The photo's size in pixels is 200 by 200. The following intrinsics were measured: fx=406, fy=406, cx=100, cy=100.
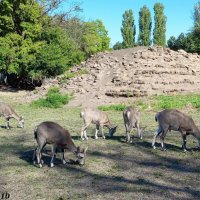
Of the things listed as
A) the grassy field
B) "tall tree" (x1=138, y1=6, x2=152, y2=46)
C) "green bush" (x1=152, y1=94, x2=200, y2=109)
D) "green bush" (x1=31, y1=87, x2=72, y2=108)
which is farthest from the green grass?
"tall tree" (x1=138, y1=6, x2=152, y2=46)

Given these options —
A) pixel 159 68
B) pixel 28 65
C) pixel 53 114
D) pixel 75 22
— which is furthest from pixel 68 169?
pixel 75 22

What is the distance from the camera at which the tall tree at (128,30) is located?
7906 cm

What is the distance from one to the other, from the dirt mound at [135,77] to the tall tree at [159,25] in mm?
32959

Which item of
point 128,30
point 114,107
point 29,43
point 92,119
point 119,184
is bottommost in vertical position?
point 119,184

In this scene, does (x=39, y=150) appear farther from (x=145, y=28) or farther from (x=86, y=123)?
(x=145, y=28)

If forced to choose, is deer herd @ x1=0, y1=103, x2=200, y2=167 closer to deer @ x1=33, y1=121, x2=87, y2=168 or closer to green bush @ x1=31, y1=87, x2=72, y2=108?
deer @ x1=33, y1=121, x2=87, y2=168

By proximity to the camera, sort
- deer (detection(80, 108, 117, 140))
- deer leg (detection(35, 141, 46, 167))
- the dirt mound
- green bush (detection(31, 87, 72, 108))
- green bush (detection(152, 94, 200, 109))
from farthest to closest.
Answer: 1. the dirt mound
2. green bush (detection(31, 87, 72, 108))
3. green bush (detection(152, 94, 200, 109))
4. deer (detection(80, 108, 117, 140))
5. deer leg (detection(35, 141, 46, 167))

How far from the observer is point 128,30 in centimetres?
7981

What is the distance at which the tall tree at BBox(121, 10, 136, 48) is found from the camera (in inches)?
3113

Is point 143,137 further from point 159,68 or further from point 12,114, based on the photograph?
point 159,68

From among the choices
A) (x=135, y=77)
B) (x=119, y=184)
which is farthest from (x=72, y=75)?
(x=119, y=184)

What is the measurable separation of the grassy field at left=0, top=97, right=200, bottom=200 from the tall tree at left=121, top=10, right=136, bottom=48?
202ft

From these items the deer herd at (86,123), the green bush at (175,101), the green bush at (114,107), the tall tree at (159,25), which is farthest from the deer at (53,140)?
the tall tree at (159,25)

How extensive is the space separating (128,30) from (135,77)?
44.5m
